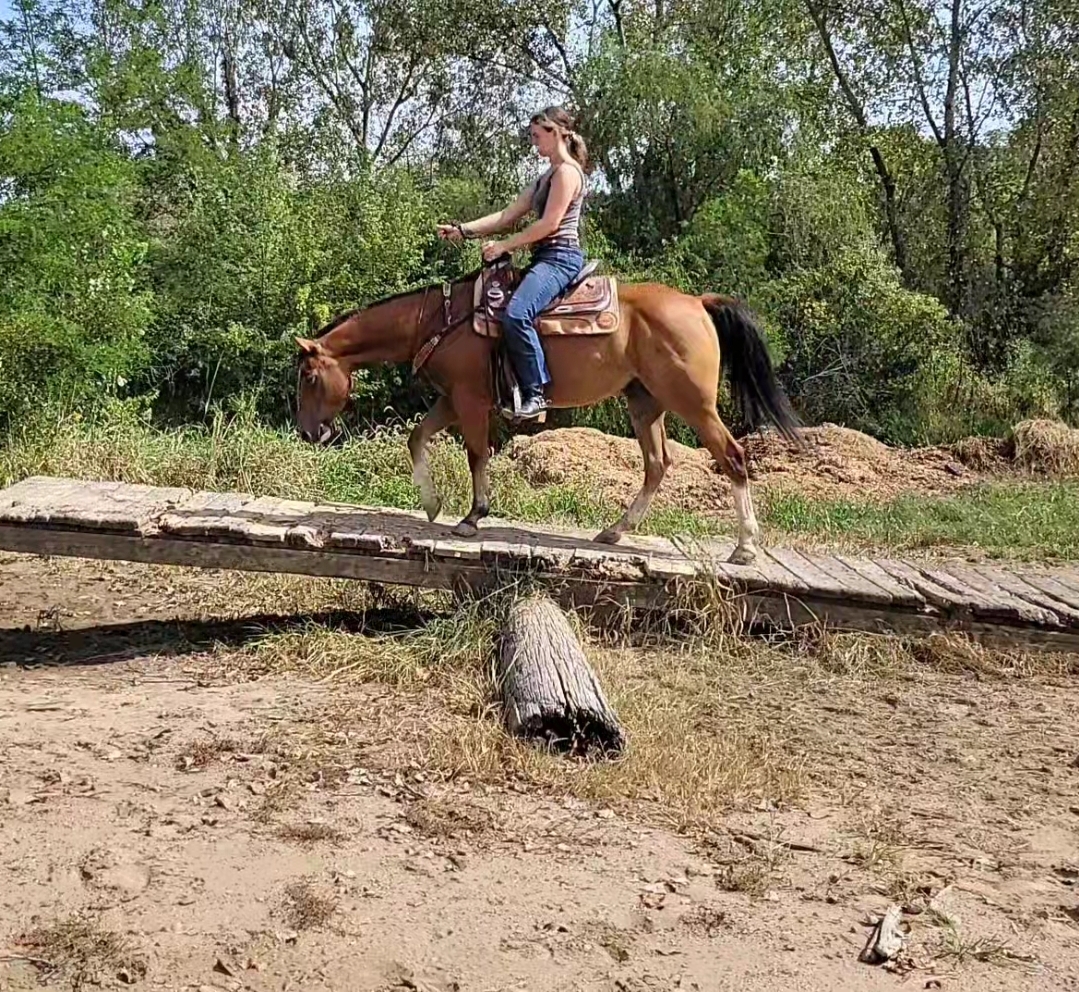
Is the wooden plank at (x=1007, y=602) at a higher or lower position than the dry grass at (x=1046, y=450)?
lower

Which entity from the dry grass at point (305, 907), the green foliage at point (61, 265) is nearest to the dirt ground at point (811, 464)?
the green foliage at point (61, 265)

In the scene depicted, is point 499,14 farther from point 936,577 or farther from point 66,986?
point 66,986

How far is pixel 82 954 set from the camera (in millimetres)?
2846

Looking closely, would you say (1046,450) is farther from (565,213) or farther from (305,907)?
(305,907)

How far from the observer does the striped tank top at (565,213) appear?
6.10m

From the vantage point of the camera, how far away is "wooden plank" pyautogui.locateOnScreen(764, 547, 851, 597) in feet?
19.4

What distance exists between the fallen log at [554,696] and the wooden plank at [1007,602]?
2435 mm

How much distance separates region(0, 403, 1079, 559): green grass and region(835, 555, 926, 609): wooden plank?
1286 mm

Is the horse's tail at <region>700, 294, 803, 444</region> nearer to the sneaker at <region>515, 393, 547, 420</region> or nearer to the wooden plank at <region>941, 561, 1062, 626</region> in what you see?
the sneaker at <region>515, 393, 547, 420</region>

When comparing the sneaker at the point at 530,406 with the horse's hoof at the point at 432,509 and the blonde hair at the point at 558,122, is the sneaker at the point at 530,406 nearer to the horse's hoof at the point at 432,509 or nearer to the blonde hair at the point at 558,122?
the horse's hoof at the point at 432,509

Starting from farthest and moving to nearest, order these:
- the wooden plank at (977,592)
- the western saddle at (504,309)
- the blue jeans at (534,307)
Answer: the western saddle at (504,309) < the blue jeans at (534,307) < the wooden plank at (977,592)

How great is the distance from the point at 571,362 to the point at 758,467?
570cm

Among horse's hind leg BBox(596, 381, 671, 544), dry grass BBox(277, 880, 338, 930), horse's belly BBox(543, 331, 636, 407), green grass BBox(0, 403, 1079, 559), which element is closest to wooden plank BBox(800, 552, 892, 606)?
horse's hind leg BBox(596, 381, 671, 544)

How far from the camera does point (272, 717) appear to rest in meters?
4.69
